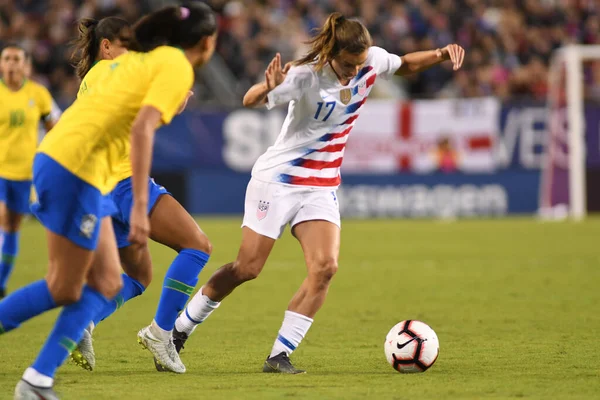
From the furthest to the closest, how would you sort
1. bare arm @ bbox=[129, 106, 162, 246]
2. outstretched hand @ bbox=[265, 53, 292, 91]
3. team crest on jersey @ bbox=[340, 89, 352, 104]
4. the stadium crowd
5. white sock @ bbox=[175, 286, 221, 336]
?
1. the stadium crowd
2. white sock @ bbox=[175, 286, 221, 336]
3. team crest on jersey @ bbox=[340, 89, 352, 104]
4. outstretched hand @ bbox=[265, 53, 292, 91]
5. bare arm @ bbox=[129, 106, 162, 246]

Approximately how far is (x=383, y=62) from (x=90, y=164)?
240 centimetres

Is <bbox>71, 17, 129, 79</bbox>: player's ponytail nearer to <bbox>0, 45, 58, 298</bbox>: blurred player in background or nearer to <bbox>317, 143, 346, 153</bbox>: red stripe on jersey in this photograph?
<bbox>317, 143, 346, 153</bbox>: red stripe on jersey

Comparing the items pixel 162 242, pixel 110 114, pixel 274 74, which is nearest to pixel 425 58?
pixel 274 74

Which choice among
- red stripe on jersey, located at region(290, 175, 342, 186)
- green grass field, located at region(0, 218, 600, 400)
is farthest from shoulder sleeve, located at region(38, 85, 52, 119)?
red stripe on jersey, located at region(290, 175, 342, 186)

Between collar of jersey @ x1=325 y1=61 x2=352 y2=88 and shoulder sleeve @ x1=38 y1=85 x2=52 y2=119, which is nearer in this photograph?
collar of jersey @ x1=325 y1=61 x2=352 y2=88

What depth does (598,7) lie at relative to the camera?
83.1 feet

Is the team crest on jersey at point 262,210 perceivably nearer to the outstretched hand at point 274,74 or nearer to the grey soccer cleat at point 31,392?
the outstretched hand at point 274,74

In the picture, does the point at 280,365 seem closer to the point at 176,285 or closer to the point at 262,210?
the point at 176,285

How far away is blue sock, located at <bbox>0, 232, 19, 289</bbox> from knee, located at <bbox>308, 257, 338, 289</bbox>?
4.76 meters

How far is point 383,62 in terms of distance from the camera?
6.77 metres

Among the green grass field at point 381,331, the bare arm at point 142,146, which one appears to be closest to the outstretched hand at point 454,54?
→ the green grass field at point 381,331

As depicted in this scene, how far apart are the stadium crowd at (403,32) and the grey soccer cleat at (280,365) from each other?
50.7 ft

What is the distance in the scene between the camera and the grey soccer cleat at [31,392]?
502 centimetres

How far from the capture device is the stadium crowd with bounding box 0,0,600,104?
2206 cm
